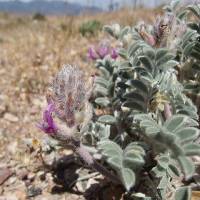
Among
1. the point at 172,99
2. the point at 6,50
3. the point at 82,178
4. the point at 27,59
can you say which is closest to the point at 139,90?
the point at 172,99

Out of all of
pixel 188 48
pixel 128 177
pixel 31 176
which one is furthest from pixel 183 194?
pixel 31 176

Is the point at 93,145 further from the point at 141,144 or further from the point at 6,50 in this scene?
the point at 6,50

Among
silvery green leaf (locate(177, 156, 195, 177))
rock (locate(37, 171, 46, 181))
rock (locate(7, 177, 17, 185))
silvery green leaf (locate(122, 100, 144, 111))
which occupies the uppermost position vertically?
silvery green leaf (locate(177, 156, 195, 177))

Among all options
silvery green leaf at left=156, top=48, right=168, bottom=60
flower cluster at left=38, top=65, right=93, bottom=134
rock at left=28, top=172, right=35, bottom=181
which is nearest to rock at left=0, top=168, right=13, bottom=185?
rock at left=28, top=172, right=35, bottom=181

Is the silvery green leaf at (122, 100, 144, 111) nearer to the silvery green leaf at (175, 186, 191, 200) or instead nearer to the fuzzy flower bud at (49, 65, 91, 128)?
the fuzzy flower bud at (49, 65, 91, 128)

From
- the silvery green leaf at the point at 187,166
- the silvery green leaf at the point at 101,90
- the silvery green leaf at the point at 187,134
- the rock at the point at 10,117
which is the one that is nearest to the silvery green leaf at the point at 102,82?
the silvery green leaf at the point at 101,90

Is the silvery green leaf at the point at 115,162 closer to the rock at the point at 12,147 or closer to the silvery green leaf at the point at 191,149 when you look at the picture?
the silvery green leaf at the point at 191,149

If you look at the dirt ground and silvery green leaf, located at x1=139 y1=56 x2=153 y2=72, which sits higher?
silvery green leaf, located at x1=139 y1=56 x2=153 y2=72

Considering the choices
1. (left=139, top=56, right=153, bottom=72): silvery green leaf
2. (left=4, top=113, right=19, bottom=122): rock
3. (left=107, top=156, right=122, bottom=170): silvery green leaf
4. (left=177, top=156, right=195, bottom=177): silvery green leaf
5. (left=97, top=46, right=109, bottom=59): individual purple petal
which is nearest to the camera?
(left=177, top=156, right=195, bottom=177): silvery green leaf
